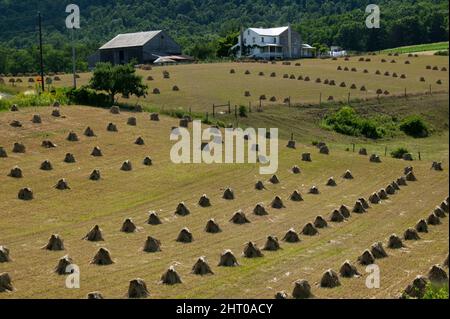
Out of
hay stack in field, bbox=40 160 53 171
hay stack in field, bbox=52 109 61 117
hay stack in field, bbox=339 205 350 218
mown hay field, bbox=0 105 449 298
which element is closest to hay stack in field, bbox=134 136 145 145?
mown hay field, bbox=0 105 449 298

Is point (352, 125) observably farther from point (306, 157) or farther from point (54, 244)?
point (54, 244)

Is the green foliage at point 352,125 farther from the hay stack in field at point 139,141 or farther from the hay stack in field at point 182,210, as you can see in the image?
the hay stack in field at point 182,210

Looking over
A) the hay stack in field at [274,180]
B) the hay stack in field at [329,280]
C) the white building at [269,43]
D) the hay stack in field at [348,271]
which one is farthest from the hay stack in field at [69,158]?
the white building at [269,43]

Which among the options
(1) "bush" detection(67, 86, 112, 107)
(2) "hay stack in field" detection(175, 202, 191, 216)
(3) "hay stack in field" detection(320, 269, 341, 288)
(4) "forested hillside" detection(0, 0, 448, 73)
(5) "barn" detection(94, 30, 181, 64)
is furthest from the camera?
(4) "forested hillside" detection(0, 0, 448, 73)

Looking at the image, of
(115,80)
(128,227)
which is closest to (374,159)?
(115,80)

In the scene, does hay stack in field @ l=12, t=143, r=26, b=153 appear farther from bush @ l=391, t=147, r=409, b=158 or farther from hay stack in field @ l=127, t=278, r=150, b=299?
hay stack in field @ l=127, t=278, r=150, b=299

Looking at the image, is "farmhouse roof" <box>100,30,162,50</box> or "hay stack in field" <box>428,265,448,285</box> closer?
"hay stack in field" <box>428,265,448,285</box>

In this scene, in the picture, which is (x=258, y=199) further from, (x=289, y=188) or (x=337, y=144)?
(x=337, y=144)
